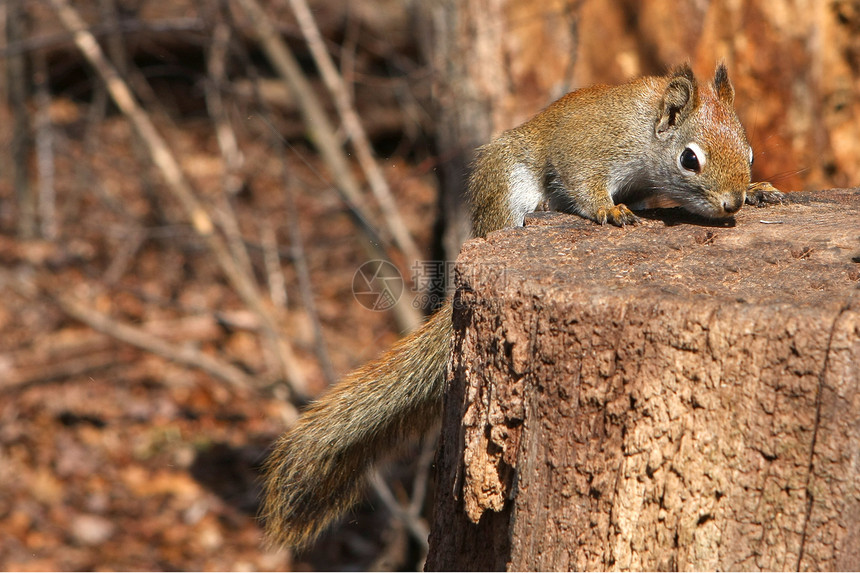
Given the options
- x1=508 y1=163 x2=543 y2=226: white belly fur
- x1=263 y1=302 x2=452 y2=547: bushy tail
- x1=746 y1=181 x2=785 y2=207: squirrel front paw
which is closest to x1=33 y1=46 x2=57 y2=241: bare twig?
x1=508 y1=163 x2=543 y2=226: white belly fur

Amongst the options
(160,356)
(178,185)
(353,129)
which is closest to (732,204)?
(353,129)

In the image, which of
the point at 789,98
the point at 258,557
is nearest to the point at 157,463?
the point at 258,557

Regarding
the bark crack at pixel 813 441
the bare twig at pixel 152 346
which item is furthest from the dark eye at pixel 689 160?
the bare twig at pixel 152 346

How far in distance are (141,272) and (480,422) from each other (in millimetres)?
5063

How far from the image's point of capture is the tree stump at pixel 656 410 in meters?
1.42

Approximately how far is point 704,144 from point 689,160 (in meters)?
0.06

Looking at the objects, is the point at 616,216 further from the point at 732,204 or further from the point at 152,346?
the point at 152,346

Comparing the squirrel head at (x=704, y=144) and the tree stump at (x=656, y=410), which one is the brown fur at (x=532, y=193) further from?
the tree stump at (x=656, y=410)

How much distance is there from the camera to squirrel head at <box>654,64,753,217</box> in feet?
7.36

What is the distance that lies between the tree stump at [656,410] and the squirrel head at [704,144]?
1.32ft

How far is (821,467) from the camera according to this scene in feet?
4.66

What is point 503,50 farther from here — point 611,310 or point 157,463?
point 611,310

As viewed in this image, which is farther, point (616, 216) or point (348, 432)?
point (616, 216)

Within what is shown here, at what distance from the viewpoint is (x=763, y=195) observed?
2408 millimetres
